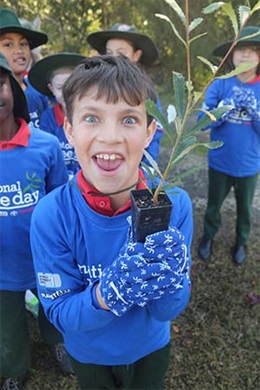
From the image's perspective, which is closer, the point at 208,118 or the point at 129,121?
the point at 208,118

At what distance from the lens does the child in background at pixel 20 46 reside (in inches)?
107

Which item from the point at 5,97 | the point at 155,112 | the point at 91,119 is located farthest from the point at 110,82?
the point at 5,97

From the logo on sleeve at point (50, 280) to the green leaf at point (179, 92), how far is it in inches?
29.7

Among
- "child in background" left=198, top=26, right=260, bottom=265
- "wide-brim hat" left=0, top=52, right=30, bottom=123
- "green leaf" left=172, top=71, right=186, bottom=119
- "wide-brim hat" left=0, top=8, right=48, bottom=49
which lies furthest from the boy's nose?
"wide-brim hat" left=0, top=8, right=48, bottom=49

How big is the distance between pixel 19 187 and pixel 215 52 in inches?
85.1

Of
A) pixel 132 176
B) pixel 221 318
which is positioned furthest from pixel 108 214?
pixel 221 318

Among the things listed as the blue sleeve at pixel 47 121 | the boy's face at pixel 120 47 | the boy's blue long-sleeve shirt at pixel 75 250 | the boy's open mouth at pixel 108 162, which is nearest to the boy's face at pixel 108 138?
the boy's open mouth at pixel 108 162

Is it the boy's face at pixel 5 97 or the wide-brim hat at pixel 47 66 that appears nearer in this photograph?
the boy's face at pixel 5 97

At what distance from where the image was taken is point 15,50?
284 centimetres

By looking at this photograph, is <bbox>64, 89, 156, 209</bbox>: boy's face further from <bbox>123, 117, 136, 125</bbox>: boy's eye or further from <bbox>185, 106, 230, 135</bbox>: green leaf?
<bbox>185, 106, 230, 135</bbox>: green leaf

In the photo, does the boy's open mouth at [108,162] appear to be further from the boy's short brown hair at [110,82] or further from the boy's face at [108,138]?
the boy's short brown hair at [110,82]

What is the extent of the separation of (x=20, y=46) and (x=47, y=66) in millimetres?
396

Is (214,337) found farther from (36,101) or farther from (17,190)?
(36,101)

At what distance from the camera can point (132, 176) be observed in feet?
4.24
